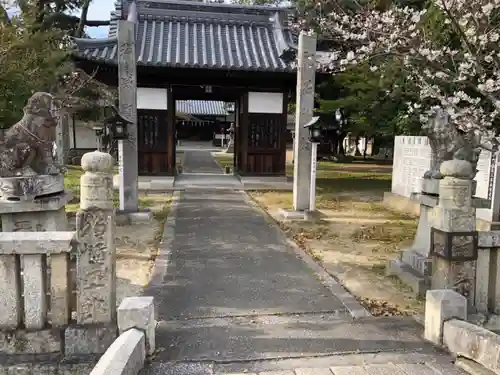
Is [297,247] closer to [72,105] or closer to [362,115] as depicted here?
[362,115]

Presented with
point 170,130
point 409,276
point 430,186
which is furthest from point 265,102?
point 409,276

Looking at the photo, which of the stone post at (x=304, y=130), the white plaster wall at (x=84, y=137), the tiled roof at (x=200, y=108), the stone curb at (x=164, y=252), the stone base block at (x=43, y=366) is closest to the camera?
the stone base block at (x=43, y=366)

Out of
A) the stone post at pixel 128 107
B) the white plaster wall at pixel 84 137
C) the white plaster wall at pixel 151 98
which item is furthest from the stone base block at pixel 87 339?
the white plaster wall at pixel 84 137

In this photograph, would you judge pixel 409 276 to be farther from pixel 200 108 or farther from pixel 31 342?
pixel 200 108

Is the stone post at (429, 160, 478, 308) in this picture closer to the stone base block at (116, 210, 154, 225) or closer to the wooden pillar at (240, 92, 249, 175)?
the stone base block at (116, 210, 154, 225)

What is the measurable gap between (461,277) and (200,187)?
1052 centimetres

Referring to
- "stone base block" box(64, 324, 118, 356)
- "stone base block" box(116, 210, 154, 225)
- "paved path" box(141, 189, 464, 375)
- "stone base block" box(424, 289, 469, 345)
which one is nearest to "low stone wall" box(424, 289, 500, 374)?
"stone base block" box(424, 289, 469, 345)

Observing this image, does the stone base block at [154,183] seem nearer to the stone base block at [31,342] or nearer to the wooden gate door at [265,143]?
the wooden gate door at [265,143]

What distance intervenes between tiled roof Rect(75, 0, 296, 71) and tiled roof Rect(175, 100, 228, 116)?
26.1 meters

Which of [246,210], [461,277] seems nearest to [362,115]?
[246,210]

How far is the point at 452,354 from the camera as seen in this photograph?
3.75m

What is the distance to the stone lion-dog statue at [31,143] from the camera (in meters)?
5.11

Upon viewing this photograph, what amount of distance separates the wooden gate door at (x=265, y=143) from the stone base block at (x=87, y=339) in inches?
449

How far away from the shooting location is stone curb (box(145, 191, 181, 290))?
5.69 m
